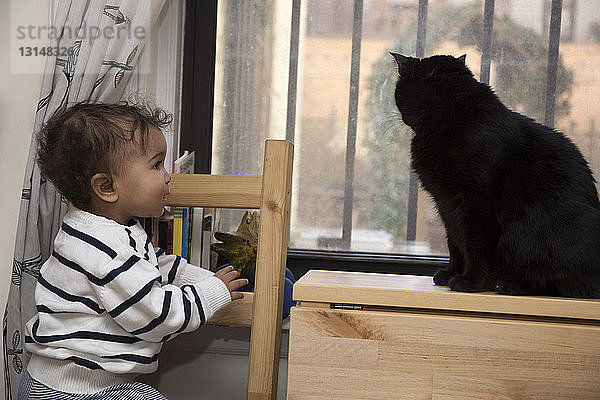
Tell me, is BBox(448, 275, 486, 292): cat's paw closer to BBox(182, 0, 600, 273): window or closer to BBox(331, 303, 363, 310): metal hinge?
BBox(331, 303, 363, 310): metal hinge

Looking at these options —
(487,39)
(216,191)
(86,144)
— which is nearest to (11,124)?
(86,144)

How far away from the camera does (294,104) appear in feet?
5.55

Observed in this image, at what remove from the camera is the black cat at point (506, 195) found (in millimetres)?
975

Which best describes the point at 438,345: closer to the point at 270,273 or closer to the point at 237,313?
the point at 270,273

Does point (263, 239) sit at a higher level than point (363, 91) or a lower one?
lower

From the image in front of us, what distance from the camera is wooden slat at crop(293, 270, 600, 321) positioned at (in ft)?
3.05

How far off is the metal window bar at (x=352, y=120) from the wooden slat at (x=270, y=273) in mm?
495

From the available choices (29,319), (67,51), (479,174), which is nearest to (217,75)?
(67,51)

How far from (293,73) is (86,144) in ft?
2.51

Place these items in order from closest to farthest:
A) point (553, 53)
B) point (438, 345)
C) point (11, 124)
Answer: point (438, 345), point (11, 124), point (553, 53)

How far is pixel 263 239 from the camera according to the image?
1172mm

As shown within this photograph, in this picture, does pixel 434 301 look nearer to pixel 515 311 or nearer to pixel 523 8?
pixel 515 311

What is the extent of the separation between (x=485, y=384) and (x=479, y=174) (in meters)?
0.32

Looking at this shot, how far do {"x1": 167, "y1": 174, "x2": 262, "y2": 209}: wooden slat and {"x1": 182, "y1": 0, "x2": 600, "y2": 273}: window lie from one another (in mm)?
444
